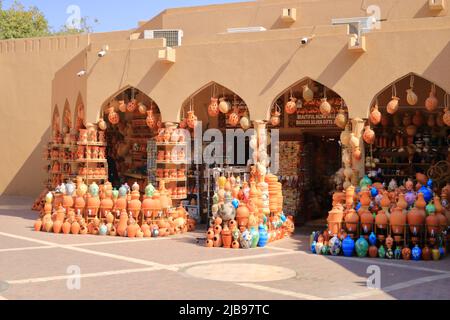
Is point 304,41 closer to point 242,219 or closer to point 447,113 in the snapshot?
point 447,113

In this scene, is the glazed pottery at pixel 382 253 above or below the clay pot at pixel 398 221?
below

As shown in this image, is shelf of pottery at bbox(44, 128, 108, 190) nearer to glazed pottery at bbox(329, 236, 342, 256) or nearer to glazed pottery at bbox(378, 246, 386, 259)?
glazed pottery at bbox(329, 236, 342, 256)

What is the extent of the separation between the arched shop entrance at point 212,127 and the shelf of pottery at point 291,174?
38.5 inches

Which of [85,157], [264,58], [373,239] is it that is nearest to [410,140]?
[264,58]

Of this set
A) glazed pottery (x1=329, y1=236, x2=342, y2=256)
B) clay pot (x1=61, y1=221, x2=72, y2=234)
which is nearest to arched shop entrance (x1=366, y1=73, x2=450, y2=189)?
glazed pottery (x1=329, y1=236, x2=342, y2=256)

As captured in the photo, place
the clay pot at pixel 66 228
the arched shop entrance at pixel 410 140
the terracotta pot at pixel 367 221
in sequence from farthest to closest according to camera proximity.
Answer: the arched shop entrance at pixel 410 140 → the clay pot at pixel 66 228 → the terracotta pot at pixel 367 221

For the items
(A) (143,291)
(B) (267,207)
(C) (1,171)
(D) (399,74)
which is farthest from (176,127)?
(C) (1,171)

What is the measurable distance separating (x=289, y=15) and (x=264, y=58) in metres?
3.34

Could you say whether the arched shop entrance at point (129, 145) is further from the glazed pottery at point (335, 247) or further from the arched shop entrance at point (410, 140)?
the glazed pottery at point (335, 247)

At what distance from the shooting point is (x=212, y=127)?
57.6 ft

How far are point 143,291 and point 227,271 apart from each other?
6.31ft

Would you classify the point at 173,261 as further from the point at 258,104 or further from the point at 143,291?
the point at 258,104

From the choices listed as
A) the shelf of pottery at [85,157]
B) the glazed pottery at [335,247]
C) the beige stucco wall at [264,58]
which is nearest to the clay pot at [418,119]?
the beige stucco wall at [264,58]

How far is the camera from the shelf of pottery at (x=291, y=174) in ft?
54.4
